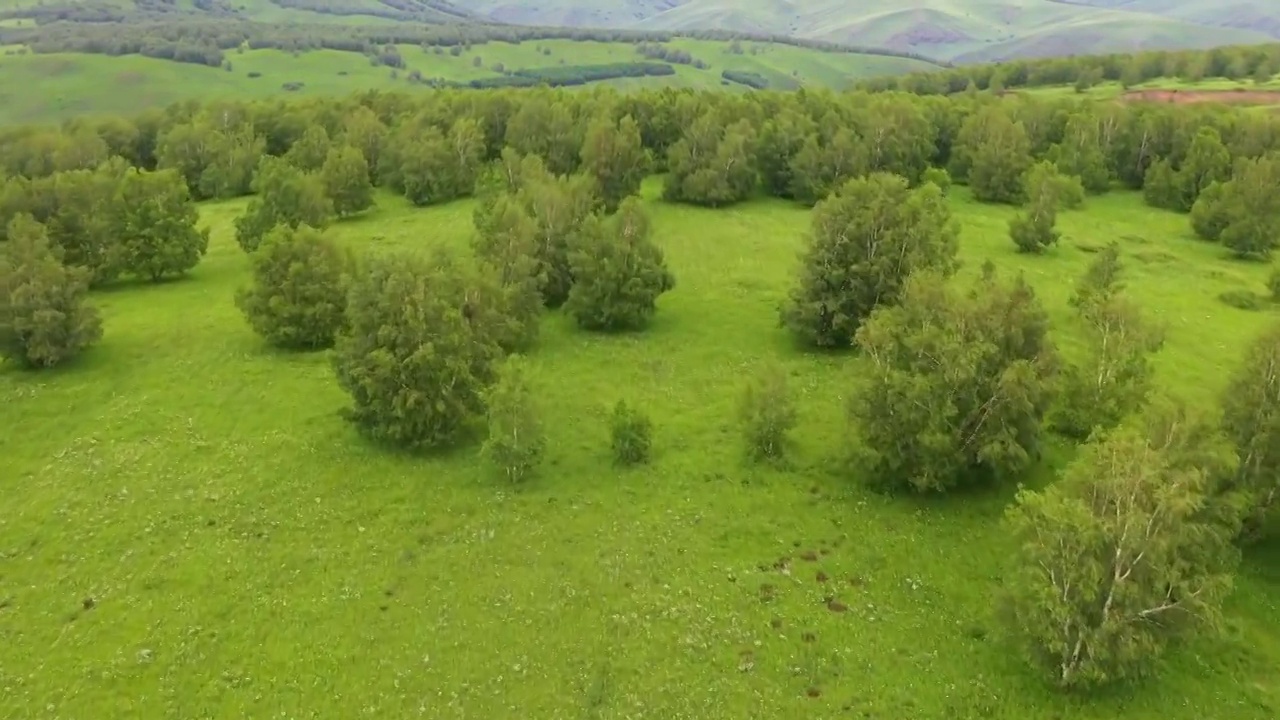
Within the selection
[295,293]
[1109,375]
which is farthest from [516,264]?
[1109,375]

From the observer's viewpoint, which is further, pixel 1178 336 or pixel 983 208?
pixel 983 208

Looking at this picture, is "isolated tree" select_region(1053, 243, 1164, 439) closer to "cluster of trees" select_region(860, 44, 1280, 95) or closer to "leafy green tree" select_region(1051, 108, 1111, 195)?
"leafy green tree" select_region(1051, 108, 1111, 195)

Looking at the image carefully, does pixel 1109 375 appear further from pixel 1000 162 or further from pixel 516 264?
pixel 1000 162

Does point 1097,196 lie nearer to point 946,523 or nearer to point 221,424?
point 946,523

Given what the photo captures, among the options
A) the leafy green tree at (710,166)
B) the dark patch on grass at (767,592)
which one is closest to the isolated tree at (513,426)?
the dark patch on grass at (767,592)

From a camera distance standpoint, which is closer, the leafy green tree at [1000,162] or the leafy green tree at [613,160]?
the leafy green tree at [613,160]

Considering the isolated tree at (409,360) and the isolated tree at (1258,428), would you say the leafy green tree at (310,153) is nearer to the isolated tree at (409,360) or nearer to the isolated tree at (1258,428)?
the isolated tree at (409,360)

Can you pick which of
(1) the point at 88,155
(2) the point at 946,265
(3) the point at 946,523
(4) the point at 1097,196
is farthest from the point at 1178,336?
(1) the point at 88,155
